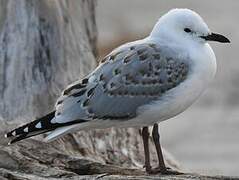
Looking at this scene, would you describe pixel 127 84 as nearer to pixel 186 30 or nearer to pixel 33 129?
pixel 186 30

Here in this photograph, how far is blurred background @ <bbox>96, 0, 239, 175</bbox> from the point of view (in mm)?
13180

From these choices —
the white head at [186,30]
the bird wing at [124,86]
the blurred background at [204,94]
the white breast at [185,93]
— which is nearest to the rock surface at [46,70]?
the bird wing at [124,86]

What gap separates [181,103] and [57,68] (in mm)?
1767

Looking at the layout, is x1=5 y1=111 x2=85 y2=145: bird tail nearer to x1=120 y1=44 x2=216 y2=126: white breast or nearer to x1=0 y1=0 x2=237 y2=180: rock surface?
x1=120 y1=44 x2=216 y2=126: white breast

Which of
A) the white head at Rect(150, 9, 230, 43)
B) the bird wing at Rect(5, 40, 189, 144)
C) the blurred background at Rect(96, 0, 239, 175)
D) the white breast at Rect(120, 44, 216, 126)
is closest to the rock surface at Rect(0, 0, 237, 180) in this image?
the bird wing at Rect(5, 40, 189, 144)

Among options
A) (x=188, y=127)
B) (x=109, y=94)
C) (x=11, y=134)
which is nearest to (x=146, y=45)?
(x=109, y=94)

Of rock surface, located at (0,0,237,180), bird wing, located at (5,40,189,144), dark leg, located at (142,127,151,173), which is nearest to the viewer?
bird wing, located at (5,40,189,144)

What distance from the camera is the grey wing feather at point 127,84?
834 centimetres

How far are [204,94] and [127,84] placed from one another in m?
6.55

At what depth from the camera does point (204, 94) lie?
14867 millimetres

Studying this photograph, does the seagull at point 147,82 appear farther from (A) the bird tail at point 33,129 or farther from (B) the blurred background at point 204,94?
(B) the blurred background at point 204,94

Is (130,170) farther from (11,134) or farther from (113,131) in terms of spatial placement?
(113,131)

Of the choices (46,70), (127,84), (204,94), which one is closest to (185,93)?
(127,84)

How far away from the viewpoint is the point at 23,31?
9.77 metres
